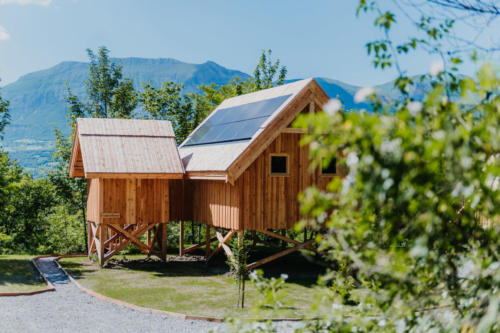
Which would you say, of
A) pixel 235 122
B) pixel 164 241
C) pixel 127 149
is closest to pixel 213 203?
pixel 235 122

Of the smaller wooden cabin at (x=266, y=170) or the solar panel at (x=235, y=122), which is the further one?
the solar panel at (x=235, y=122)

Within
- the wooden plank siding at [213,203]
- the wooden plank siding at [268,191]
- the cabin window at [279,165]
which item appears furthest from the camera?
the cabin window at [279,165]

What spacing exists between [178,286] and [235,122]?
681 cm

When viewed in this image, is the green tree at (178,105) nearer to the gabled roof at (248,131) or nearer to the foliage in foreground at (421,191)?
the gabled roof at (248,131)

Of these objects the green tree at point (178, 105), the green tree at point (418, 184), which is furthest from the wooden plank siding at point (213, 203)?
the green tree at point (178, 105)

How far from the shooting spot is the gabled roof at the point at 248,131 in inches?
645

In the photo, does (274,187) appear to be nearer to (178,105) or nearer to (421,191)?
(421,191)

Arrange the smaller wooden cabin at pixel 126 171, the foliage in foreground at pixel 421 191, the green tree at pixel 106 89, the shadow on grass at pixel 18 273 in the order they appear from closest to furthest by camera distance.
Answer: the foliage in foreground at pixel 421 191 < the shadow on grass at pixel 18 273 < the smaller wooden cabin at pixel 126 171 < the green tree at pixel 106 89

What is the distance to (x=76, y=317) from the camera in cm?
1212

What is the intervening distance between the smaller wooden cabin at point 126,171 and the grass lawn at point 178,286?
1.22 metres

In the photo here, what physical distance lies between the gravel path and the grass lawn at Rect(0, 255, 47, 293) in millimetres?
1157

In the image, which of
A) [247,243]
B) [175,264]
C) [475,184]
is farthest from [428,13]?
[175,264]

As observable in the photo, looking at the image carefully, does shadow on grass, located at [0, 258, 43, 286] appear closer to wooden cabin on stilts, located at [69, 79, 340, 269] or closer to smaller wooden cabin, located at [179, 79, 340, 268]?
wooden cabin on stilts, located at [69, 79, 340, 269]

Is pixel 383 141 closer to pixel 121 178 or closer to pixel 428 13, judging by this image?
pixel 428 13
